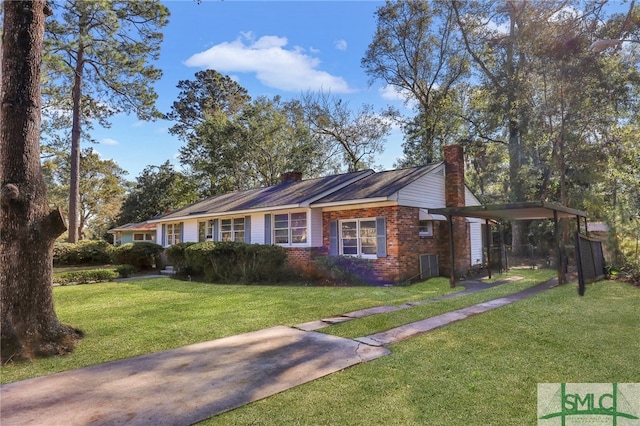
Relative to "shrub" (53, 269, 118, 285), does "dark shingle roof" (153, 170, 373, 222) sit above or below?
above

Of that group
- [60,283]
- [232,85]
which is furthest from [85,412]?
[232,85]

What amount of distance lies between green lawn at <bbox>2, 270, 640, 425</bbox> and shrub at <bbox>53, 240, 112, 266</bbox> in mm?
12509

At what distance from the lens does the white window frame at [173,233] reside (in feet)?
73.9

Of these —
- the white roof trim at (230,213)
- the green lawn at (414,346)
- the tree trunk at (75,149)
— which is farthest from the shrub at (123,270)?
the tree trunk at (75,149)

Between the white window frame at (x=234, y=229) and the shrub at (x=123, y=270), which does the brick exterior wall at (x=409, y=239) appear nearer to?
the white window frame at (x=234, y=229)

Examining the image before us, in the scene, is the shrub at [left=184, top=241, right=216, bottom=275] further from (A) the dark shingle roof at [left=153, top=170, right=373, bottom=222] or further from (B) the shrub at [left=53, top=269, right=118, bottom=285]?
(B) the shrub at [left=53, top=269, right=118, bottom=285]

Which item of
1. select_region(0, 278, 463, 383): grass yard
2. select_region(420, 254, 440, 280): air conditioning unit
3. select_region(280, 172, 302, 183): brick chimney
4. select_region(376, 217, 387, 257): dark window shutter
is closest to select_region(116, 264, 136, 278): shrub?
select_region(0, 278, 463, 383): grass yard

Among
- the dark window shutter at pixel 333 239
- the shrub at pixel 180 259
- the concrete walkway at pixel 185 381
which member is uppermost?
the dark window shutter at pixel 333 239

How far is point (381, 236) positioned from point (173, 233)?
14.7 meters

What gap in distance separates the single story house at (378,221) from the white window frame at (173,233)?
5.51m

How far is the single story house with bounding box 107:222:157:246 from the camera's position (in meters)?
32.5

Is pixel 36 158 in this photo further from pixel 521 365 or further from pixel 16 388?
pixel 521 365

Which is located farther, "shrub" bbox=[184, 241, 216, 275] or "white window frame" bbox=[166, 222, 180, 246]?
"white window frame" bbox=[166, 222, 180, 246]

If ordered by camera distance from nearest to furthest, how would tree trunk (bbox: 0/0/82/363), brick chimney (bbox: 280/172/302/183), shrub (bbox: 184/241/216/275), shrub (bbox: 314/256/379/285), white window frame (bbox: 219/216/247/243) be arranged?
tree trunk (bbox: 0/0/82/363) → shrub (bbox: 314/256/379/285) → shrub (bbox: 184/241/216/275) → white window frame (bbox: 219/216/247/243) → brick chimney (bbox: 280/172/302/183)
